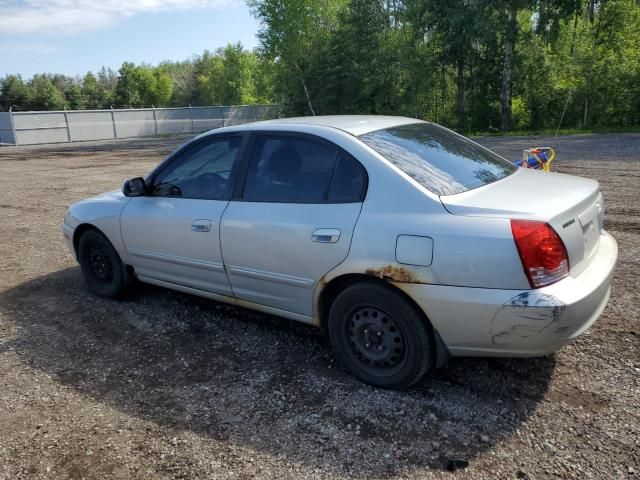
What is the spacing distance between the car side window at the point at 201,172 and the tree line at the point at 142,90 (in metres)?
56.3

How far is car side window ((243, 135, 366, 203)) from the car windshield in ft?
0.80

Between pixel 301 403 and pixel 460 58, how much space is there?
26333mm

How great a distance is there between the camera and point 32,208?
32.7ft

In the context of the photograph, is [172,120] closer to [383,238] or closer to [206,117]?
[206,117]

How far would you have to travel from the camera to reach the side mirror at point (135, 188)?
430 cm

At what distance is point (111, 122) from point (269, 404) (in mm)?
34763

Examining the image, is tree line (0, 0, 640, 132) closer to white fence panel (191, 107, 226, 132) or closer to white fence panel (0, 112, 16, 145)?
white fence panel (191, 107, 226, 132)

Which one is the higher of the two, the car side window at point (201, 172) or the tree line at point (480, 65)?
the tree line at point (480, 65)

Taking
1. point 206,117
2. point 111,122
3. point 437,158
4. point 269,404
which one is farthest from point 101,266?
point 206,117

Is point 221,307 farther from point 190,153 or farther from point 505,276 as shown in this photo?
point 505,276

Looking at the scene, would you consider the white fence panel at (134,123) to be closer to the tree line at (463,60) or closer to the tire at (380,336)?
the tree line at (463,60)

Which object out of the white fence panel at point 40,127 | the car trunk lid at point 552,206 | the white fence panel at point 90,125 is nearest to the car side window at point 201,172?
the car trunk lid at point 552,206

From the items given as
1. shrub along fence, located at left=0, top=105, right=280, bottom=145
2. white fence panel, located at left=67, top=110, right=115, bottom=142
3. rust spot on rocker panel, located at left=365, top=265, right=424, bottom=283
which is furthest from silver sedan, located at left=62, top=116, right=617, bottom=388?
white fence panel, located at left=67, top=110, right=115, bottom=142

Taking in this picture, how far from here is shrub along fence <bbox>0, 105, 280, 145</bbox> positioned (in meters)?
29.5
